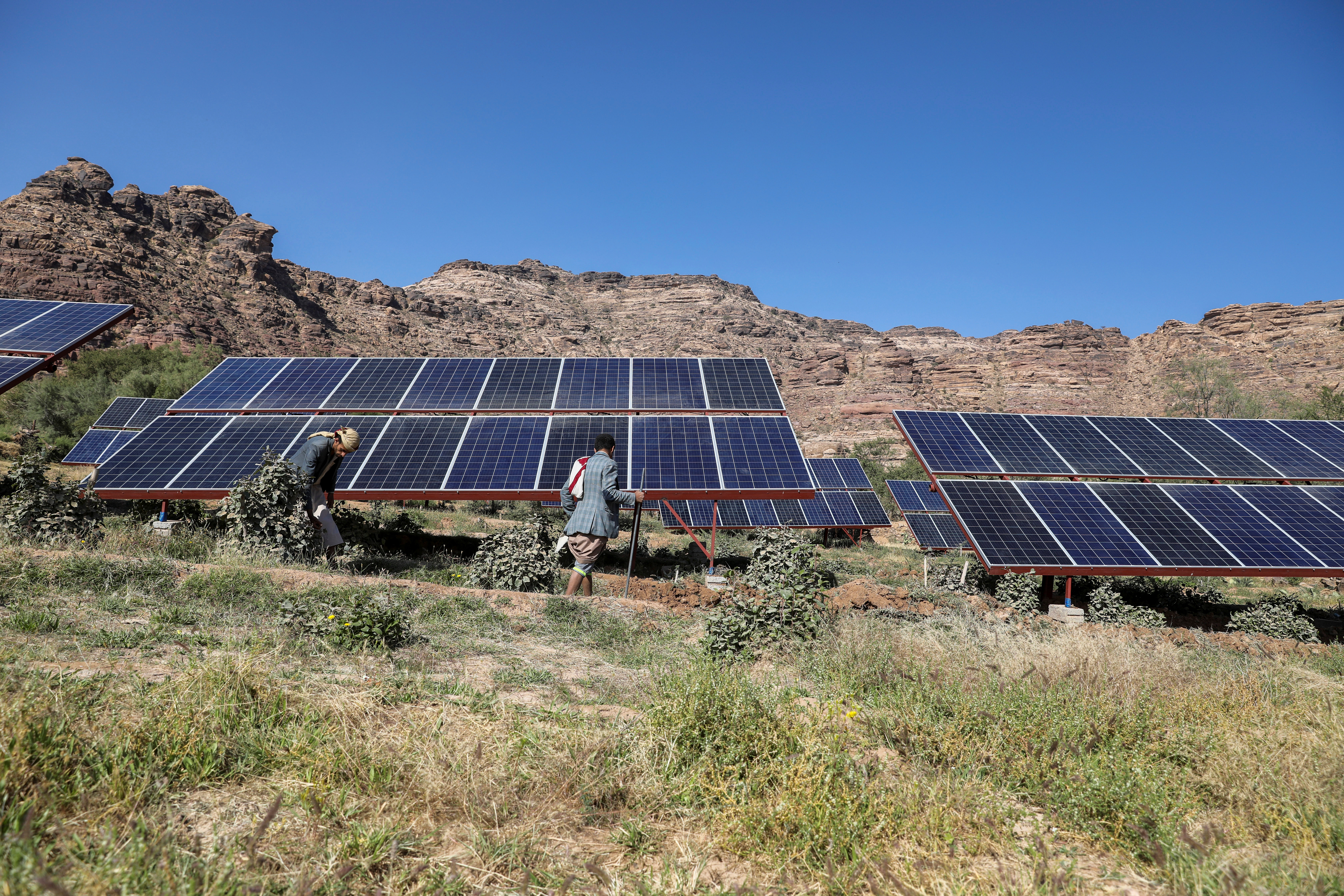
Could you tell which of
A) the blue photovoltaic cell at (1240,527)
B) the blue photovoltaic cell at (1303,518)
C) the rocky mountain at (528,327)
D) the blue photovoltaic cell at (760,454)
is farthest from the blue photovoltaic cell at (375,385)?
the rocky mountain at (528,327)

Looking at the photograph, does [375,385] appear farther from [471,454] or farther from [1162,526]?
[1162,526]

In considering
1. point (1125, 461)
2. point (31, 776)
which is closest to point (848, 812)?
point (31, 776)

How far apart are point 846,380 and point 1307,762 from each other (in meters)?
85.3

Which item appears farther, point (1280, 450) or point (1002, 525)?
point (1280, 450)

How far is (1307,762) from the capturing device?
3.71 metres

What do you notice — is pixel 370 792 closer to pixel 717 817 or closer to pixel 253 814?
pixel 253 814

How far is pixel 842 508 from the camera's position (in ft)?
92.7

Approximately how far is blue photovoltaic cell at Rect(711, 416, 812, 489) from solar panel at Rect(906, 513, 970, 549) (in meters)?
13.7

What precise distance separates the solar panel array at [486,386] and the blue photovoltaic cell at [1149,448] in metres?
8.43

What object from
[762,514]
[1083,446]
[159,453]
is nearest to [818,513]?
[762,514]

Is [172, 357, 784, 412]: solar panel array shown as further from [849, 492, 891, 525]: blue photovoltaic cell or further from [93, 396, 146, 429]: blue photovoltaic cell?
[849, 492, 891, 525]: blue photovoltaic cell

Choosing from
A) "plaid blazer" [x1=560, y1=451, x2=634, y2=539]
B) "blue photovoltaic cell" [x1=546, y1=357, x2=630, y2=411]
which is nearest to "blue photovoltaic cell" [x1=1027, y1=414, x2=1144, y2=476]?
"blue photovoltaic cell" [x1=546, y1=357, x2=630, y2=411]

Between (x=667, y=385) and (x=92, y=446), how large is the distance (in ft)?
73.1

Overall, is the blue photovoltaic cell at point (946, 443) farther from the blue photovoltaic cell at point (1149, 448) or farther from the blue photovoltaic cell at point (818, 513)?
the blue photovoltaic cell at point (818, 513)
